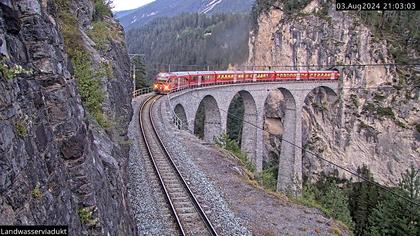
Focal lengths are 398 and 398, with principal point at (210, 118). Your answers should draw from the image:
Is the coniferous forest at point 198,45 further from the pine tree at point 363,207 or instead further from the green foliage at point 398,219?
the green foliage at point 398,219

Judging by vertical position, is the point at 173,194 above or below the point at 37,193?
below

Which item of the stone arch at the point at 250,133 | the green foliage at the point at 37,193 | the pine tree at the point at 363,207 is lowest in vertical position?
the pine tree at the point at 363,207

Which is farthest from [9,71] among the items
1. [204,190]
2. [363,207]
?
[363,207]

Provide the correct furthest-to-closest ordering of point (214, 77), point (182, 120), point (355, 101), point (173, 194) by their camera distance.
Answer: point (355, 101) < point (214, 77) < point (182, 120) < point (173, 194)

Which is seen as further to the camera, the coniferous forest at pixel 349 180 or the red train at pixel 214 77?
the red train at pixel 214 77

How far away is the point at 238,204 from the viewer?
14391 millimetres

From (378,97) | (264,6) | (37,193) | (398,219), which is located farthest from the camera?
(264,6)

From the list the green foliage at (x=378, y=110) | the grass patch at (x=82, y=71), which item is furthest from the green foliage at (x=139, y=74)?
→ the grass patch at (x=82, y=71)

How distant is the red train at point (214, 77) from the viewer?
110 ft

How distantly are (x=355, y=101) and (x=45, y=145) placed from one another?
51272 millimetres

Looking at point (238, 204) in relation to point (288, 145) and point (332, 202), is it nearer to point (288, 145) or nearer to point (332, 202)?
point (332, 202)

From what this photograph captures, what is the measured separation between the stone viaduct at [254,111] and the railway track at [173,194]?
10481 mm

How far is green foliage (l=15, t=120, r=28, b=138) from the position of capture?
461 cm

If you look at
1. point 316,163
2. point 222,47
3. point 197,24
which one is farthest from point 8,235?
point 197,24
